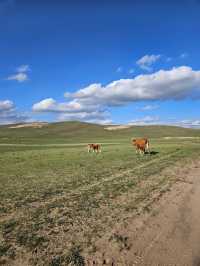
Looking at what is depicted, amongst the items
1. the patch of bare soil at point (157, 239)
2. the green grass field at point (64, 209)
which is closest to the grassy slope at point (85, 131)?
the green grass field at point (64, 209)

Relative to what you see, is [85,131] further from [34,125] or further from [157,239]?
[157,239]

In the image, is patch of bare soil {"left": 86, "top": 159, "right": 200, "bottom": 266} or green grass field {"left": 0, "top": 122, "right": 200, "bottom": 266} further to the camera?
green grass field {"left": 0, "top": 122, "right": 200, "bottom": 266}

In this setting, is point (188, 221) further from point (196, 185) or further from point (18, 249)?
point (196, 185)

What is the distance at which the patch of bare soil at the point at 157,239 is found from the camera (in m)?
7.25

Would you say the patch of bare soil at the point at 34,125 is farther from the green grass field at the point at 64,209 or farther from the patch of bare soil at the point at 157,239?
the patch of bare soil at the point at 157,239

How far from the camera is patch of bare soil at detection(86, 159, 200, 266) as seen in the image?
725 cm

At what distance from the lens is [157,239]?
332 inches

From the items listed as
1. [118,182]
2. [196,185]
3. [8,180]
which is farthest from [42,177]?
[196,185]

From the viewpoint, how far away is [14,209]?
11594 millimetres

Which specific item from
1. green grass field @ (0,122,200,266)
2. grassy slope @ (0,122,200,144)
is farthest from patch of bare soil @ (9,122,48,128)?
green grass field @ (0,122,200,266)

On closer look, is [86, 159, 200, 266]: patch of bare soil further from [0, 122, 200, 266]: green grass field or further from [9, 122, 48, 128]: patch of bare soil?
[9, 122, 48, 128]: patch of bare soil

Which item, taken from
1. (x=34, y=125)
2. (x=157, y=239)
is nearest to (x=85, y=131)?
(x=34, y=125)

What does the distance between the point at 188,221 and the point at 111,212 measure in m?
2.66

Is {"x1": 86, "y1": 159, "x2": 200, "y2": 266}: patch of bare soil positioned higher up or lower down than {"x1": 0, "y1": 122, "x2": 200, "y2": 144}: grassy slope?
lower down
